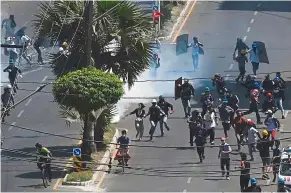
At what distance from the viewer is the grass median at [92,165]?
39.2 m

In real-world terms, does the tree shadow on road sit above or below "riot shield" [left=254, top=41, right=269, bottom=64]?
above

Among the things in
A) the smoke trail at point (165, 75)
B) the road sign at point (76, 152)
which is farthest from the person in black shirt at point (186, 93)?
the road sign at point (76, 152)

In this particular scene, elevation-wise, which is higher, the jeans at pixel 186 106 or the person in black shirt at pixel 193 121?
the jeans at pixel 186 106

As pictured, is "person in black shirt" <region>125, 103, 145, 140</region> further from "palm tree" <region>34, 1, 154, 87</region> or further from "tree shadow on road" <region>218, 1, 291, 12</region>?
"tree shadow on road" <region>218, 1, 291, 12</region>

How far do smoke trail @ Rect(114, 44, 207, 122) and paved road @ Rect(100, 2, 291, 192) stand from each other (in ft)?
0.20

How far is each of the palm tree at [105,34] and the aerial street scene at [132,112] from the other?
30 mm

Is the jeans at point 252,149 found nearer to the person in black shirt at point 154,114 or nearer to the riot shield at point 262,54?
the person in black shirt at point 154,114

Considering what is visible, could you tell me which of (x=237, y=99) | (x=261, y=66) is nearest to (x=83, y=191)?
(x=237, y=99)

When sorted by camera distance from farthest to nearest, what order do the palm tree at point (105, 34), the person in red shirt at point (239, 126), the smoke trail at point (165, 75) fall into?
the smoke trail at point (165, 75), the person in red shirt at point (239, 126), the palm tree at point (105, 34)

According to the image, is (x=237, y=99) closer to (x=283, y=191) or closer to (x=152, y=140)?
(x=152, y=140)

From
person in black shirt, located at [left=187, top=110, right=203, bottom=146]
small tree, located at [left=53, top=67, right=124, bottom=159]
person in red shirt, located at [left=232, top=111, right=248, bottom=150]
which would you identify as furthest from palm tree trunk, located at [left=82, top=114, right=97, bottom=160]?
person in red shirt, located at [left=232, top=111, right=248, bottom=150]

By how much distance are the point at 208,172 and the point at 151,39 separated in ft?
16.4

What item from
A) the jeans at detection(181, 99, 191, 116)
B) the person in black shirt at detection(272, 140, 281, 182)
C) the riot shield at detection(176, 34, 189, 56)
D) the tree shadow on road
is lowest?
the person in black shirt at detection(272, 140, 281, 182)

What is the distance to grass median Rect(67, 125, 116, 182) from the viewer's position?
39.2 meters
